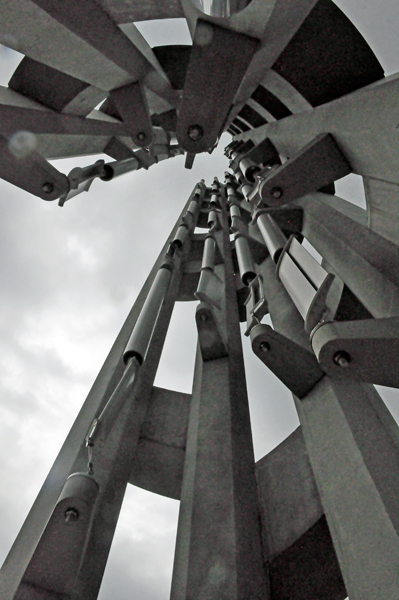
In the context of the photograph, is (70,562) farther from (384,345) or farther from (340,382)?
(340,382)

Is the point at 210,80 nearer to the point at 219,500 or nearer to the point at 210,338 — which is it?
the point at 210,338

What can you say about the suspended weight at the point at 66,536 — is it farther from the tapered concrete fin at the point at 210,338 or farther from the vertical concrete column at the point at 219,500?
the tapered concrete fin at the point at 210,338

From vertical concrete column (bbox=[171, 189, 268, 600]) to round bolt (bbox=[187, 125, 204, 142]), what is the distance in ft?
10.1

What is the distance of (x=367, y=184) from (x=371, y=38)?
1.78m

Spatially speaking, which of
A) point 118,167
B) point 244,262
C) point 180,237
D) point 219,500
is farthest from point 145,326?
point 180,237

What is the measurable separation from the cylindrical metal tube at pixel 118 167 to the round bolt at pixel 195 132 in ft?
11.9

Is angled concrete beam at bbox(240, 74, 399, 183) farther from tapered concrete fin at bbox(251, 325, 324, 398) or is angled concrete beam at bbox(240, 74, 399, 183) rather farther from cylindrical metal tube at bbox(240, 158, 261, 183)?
cylindrical metal tube at bbox(240, 158, 261, 183)

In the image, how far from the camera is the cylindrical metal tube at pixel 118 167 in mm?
7077

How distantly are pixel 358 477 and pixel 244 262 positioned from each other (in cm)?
421

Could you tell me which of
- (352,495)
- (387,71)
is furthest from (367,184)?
(352,495)

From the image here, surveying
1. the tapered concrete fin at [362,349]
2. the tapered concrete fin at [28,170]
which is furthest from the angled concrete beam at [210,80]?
the tapered concrete fin at [362,349]

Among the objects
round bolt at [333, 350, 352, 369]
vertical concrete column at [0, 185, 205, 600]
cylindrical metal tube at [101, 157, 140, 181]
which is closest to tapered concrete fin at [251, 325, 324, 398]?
vertical concrete column at [0, 185, 205, 600]

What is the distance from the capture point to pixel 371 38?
4.96 metres

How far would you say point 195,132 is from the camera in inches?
148
